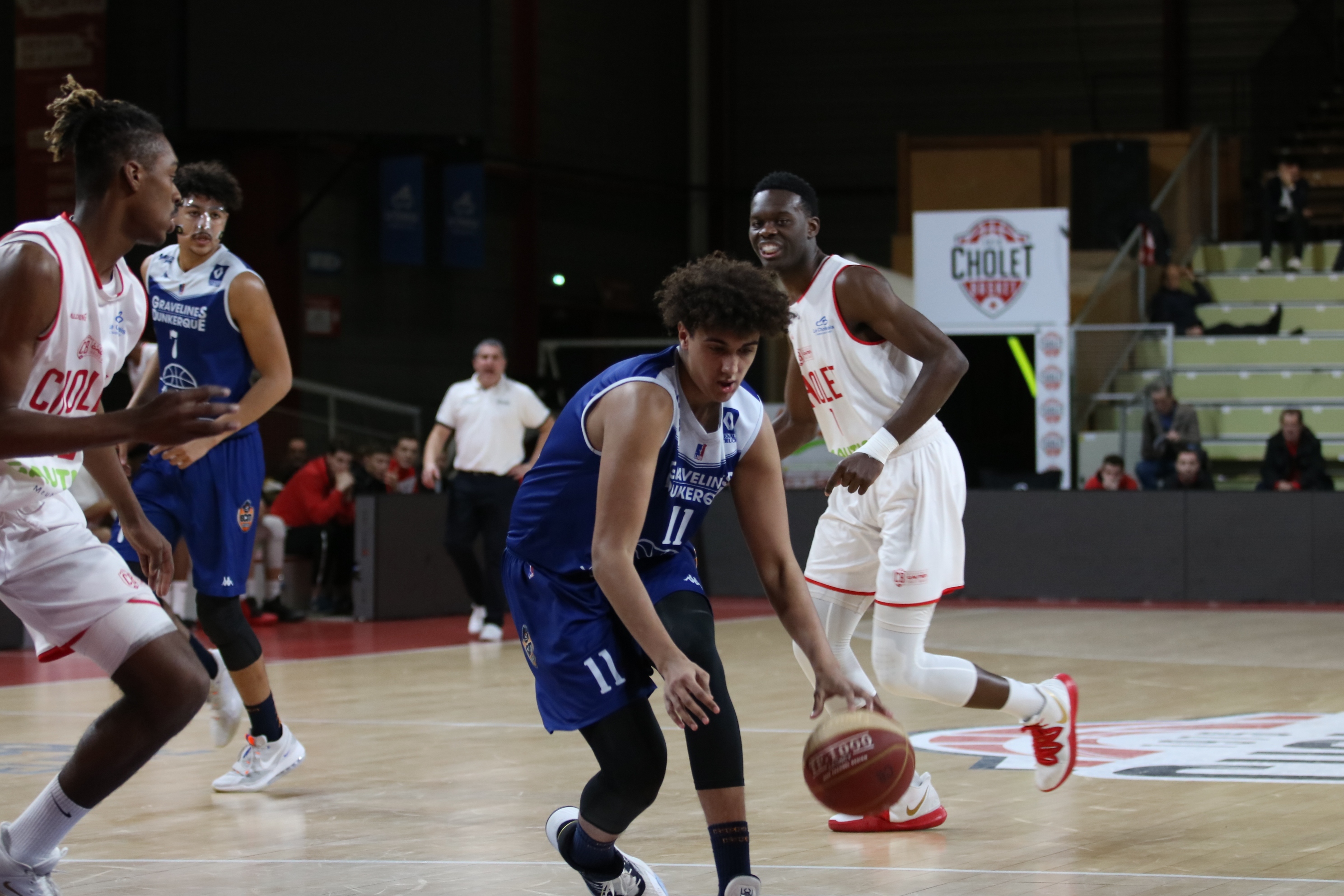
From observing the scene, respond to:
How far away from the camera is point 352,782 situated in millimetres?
6246

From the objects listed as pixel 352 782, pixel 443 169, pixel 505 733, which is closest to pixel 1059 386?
pixel 443 169

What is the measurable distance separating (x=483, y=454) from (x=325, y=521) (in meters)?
2.44

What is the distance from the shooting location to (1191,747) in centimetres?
686

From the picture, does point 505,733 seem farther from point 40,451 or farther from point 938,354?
point 40,451

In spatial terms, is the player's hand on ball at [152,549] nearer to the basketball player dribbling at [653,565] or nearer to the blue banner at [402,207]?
the basketball player dribbling at [653,565]

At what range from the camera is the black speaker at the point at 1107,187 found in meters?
21.3

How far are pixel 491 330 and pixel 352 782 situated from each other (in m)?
17.5

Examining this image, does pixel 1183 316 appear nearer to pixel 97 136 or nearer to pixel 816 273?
pixel 816 273

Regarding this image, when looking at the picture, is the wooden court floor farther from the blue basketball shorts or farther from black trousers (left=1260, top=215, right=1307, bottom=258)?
black trousers (left=1260, top=215, right=1307, bottom=258)

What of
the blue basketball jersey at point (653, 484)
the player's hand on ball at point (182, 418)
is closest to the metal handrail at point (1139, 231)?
the blue basketball jersey at point (653, 484)

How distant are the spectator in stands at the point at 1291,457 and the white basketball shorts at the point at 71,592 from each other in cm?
1331

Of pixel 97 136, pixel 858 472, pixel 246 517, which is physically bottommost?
pixel 246 517

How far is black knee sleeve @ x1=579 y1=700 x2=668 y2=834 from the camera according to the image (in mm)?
3879

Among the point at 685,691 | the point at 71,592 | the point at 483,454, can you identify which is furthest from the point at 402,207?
the point at 685,691
